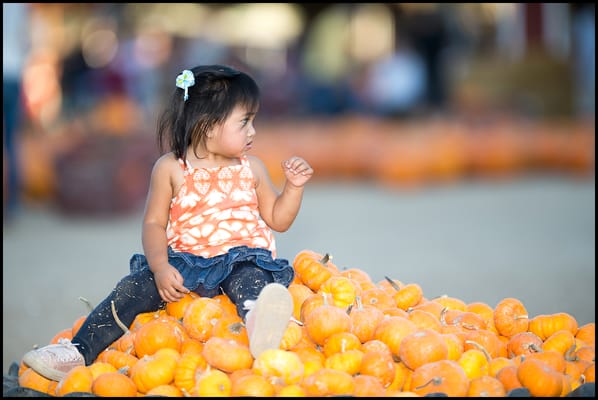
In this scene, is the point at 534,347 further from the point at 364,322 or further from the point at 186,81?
the point at 186,81

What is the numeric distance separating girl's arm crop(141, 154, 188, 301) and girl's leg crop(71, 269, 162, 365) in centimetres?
9

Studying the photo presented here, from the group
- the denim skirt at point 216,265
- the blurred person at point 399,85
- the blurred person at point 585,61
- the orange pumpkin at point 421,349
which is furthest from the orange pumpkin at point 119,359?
the blurred person at point 585,61

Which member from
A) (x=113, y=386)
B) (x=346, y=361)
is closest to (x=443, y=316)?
(x=346, y=361)

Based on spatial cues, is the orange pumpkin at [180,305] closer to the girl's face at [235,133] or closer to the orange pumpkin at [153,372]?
the orange pumpkin at [153,372]

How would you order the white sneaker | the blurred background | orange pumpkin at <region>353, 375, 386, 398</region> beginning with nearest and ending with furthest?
1. orange pumpkin at <region>353, 375, 386, 398</region>
2. the white sneaker
3. the blurred background

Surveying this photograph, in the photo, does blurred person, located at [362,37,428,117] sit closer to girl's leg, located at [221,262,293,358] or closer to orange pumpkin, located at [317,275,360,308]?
orange pumpkin, located at [317,275,360,308]

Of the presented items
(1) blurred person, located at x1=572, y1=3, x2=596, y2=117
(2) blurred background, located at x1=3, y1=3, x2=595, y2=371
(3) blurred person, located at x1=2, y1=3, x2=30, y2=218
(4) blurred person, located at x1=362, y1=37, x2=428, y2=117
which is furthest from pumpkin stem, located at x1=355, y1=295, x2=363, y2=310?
(1) blurred person, located at x1=572, y1=3, x2=596, y2=117

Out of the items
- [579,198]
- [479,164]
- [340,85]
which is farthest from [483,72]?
[579,198]

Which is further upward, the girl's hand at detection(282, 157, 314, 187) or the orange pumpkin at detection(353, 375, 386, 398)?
the girl's hand at detection(282, 157, 314, 187)

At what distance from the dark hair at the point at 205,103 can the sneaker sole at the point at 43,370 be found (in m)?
0.86

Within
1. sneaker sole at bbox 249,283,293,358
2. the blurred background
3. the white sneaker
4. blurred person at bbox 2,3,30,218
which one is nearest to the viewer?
sneaker sole at bbox 249,283,293,358

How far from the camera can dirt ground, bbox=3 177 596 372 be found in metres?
5.11

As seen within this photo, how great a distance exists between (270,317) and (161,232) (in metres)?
0.66

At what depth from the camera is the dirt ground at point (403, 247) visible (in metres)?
5.11
